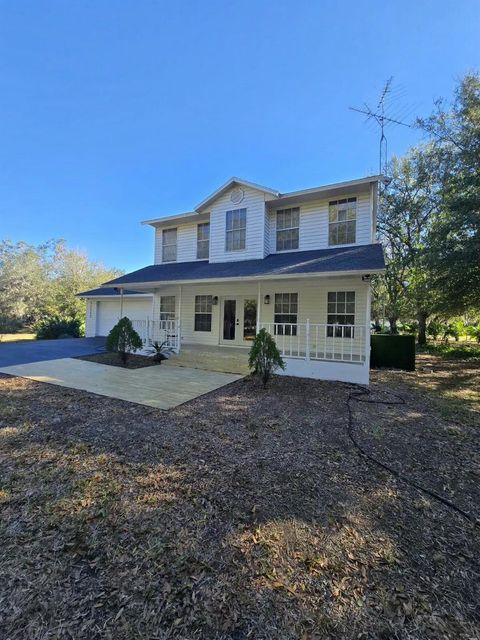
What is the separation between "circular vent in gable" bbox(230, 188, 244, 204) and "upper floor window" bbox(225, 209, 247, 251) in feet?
1.29

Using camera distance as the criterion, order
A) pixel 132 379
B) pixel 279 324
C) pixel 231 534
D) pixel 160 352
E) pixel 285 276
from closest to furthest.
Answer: pixel 231 534
pixel 132 379
pixel 285 276
pixel 279 324
pixel 160 352

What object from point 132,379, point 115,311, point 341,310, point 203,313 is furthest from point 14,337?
point 341,310

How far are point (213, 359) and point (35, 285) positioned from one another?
95.5 ft

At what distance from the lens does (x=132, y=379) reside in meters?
7.83

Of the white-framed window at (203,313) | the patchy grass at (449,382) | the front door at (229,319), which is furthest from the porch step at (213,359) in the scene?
the patchy grass at (449,382)

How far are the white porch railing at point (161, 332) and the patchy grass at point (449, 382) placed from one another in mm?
7211

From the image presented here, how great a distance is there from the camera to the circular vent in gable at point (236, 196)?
11.5 metres

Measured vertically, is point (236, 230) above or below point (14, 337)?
above

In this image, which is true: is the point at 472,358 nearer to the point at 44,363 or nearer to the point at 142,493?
the point at 142,493

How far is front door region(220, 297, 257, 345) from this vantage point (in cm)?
1157

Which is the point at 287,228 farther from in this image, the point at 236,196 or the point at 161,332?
the point at 161,332

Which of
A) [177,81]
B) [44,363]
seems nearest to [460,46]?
[177,81]

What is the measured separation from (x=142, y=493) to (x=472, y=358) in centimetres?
1608

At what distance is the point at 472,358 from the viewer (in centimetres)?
1366
